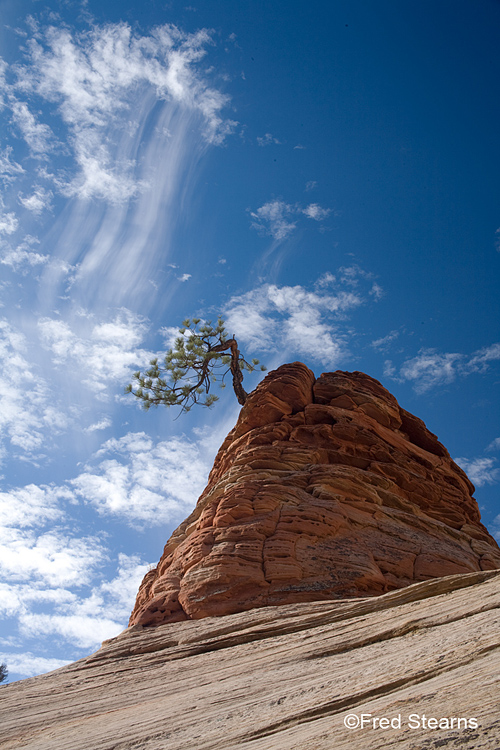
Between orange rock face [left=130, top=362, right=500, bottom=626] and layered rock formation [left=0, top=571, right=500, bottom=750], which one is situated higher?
orange rock face [left=130, top=362, right=500, bottom=626]

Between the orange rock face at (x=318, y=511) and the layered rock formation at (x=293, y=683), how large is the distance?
166 cm

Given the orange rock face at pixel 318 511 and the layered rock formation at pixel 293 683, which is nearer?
the layered rock formation at pixel 293 683

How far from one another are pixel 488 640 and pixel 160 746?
5144mm

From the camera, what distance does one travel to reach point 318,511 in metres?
18.9

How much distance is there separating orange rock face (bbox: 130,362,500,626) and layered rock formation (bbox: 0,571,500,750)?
1660mm

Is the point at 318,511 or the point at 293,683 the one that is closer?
the point at 293,683

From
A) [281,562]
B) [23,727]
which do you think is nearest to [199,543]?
[281,562]

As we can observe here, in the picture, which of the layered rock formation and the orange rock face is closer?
the layered rock formation

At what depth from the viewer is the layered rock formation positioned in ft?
22.2

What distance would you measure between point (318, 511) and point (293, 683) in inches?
377

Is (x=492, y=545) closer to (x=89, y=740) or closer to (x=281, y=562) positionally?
(x=281, y=562)

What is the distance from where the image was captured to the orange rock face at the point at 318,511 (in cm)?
1689

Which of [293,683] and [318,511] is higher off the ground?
[318,511]

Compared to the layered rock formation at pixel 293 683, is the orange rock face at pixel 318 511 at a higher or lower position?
higher
